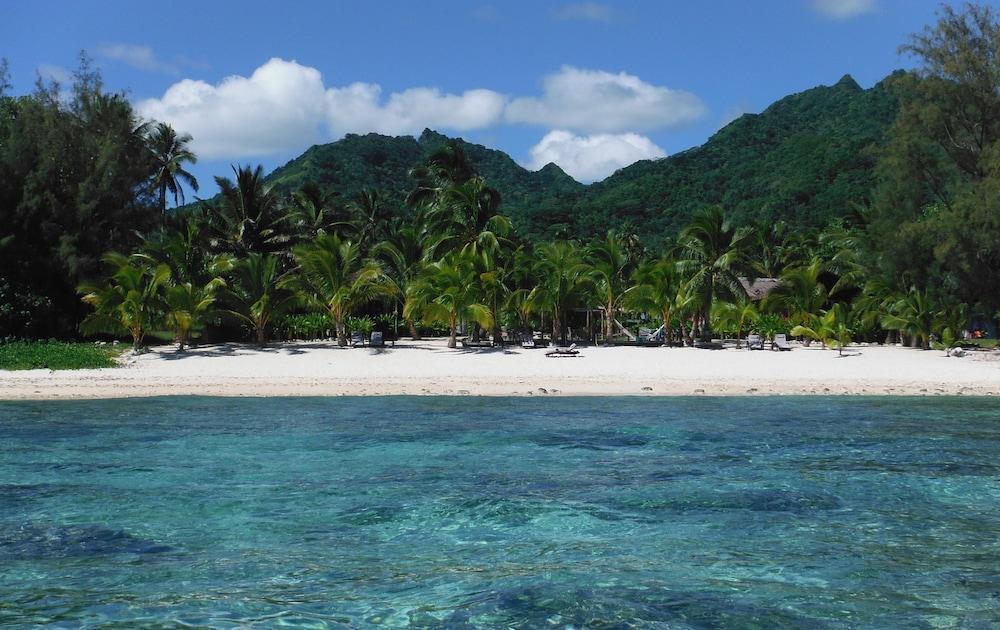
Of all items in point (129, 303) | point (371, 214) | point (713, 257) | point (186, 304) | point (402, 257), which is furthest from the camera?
point (371, 214)

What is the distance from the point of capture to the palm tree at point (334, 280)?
2819 centimetres

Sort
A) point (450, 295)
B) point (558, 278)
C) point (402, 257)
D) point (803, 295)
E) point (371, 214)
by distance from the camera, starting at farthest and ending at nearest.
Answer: point (371, 214) < point (803, 295) < point (402, 257) < point (558, 278) < point (450, 295)

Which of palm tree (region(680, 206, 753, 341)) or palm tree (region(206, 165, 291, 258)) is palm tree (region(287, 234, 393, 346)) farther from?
palm tree (region(680, 206, 753, 341))

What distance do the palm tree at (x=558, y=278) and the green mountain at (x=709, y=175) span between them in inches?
1373

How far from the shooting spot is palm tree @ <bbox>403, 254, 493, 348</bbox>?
27.3m

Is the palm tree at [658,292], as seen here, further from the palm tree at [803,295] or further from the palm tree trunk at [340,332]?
the palm tree trunk at [340,332]

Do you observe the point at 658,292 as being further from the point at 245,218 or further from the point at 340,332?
the point at 245,218

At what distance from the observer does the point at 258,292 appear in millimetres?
27969

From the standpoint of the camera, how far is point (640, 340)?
32.5m

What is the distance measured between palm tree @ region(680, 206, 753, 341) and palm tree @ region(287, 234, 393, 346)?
11461 mm

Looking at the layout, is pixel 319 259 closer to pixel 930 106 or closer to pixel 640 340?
pixel 640 340

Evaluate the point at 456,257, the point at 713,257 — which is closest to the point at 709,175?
the point at 713,257

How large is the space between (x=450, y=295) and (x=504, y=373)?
4.92m


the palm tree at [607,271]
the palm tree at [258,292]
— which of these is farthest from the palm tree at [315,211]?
the palm tree at [607,271]
